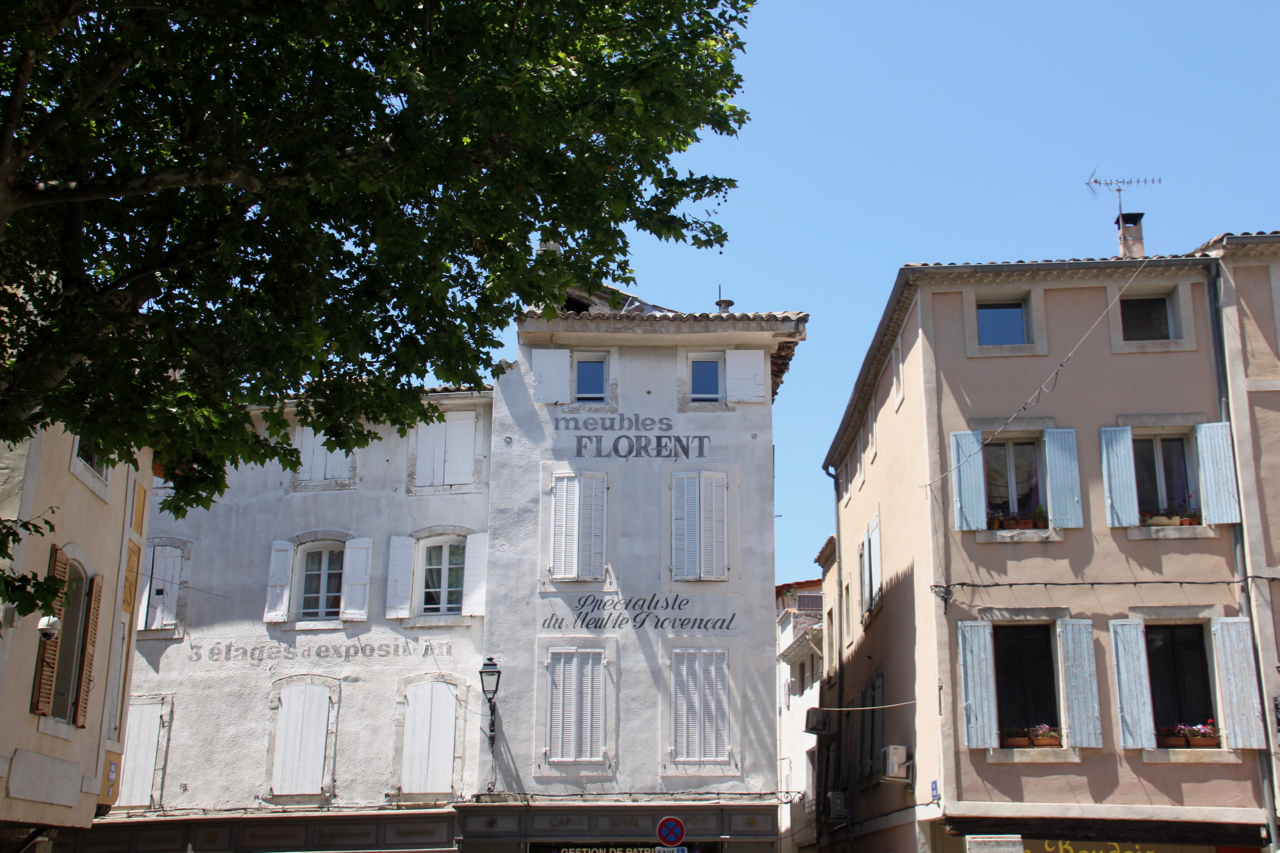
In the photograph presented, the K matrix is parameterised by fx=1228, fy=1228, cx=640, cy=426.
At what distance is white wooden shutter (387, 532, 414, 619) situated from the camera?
815 inches

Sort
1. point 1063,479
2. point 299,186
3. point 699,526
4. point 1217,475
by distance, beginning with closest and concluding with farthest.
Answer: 1. point 299,186
2. point 1217,475
3. point 1063,479
4. point 699,526

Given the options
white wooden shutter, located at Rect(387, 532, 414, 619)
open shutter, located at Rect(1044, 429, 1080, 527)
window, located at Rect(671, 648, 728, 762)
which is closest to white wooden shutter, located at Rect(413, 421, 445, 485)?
white wooden shutter, located at Rect(387, 532, 414, 619)

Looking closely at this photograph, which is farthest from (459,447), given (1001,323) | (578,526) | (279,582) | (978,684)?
(978,684)

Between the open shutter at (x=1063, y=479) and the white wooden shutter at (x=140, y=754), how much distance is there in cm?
1493

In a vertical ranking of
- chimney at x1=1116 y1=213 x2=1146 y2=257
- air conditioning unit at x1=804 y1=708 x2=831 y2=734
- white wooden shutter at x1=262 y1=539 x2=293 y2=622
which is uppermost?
chimney at x1=1116 y1=213 x2=1146 y2=257

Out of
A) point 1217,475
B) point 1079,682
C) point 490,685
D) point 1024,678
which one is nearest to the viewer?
point 1079,682

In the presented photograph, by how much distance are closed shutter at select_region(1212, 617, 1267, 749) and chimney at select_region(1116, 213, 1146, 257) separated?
6454 mm

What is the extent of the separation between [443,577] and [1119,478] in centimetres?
1095

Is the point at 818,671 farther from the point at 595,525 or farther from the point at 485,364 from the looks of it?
the point at 485,364

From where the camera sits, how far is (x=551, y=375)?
20.8 metres

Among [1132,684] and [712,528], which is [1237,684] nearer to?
[1132,684]

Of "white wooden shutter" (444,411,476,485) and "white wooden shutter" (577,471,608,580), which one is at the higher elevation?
"white wooden shutter" (444,411,476,485)

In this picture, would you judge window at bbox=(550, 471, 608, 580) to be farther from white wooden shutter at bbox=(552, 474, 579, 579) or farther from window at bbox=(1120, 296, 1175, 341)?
window at bbox=(1120, 296, 1175, 341)

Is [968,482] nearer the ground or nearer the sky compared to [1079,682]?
nearer the sky
